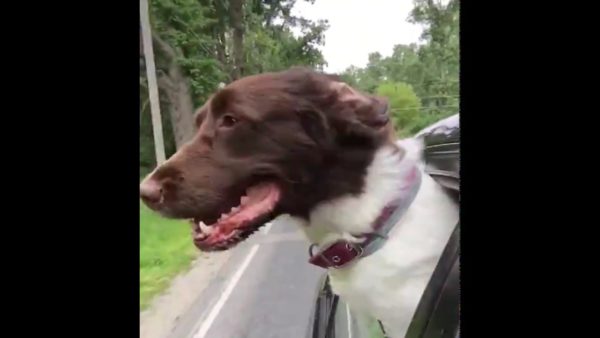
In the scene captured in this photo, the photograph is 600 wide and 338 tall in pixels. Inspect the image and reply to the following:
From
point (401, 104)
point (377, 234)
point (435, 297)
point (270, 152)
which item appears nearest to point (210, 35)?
point (270, 152)

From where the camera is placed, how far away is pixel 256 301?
128cm

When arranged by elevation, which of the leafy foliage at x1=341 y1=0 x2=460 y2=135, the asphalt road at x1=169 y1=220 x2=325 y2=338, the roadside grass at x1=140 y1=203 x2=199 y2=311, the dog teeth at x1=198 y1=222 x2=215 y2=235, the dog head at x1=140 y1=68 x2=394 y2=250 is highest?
the leafy foliage at x1=341 y1=0 x2=460 y2=135

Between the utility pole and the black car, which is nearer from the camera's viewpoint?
the black car

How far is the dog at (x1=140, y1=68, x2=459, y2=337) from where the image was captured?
1139mm

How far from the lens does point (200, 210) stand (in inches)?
45.4

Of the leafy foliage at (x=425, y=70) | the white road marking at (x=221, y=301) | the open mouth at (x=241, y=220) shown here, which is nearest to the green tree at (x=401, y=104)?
the leafy foliage at (x=425, y=70)

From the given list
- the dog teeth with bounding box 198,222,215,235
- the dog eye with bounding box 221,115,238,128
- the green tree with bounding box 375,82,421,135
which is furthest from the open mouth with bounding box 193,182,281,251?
A: the green tree with bounding box 375,82,421,135

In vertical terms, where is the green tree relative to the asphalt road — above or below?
above

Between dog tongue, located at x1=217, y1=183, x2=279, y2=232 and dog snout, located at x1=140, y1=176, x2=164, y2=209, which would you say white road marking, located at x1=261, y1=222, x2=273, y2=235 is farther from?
dog snout, located at x1=140, y1=176, x2=164, y2=209

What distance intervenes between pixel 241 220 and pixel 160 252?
0.20 metres

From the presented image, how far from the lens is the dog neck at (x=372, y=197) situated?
3.77 ft
